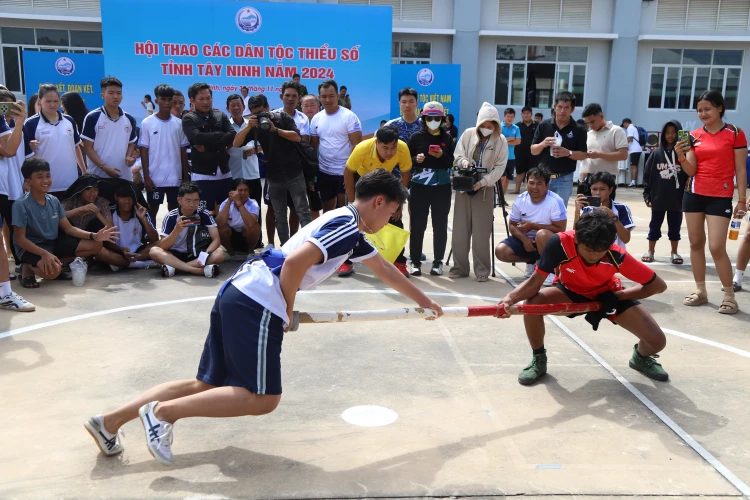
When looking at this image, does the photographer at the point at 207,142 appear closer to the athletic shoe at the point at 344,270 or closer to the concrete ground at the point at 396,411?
the athletic shoe at the point at 344,270

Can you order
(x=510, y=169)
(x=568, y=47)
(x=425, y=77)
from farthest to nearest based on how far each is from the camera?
(x=568, y=47) → (x=425, y=77) → (x=510, y=169)

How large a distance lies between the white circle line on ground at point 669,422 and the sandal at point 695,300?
1519 millimetres

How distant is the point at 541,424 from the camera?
11.9 feet

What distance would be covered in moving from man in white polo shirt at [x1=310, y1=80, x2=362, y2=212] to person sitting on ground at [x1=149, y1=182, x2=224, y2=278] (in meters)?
1.39

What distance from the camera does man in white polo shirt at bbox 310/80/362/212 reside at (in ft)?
24.2

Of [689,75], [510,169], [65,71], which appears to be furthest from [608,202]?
[689,75]

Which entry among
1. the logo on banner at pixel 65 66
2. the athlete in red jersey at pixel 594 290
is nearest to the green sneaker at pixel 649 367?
the athlete in red jersey at pixel 594 290

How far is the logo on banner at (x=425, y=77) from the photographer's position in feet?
57.5

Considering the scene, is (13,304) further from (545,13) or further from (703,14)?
(703,14)

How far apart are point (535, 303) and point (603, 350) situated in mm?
1019

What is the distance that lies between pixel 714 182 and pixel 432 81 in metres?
12.5

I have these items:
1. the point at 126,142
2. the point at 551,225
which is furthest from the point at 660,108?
the point at 126,142

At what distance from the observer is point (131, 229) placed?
716cm

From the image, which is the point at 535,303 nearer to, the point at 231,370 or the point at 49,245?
the point at 231,370
